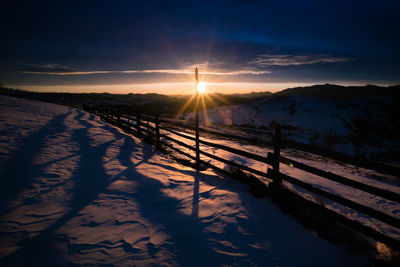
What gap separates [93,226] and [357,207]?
14.6 feet

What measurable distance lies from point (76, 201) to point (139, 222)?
1.62 m

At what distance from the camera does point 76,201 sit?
3.88 metres

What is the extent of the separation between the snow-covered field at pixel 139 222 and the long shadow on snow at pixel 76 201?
0.01 m

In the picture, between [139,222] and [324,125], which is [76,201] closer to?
[139,222]

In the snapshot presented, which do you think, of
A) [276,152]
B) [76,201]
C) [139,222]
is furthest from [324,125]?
[76,201]

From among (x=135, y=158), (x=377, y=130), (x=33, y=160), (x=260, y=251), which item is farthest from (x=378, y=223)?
(x=377, y=130)

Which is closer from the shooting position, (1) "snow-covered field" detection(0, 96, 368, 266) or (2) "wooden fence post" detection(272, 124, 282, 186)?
(1) "snow-covered field" detection(0, 96, 368, 266)

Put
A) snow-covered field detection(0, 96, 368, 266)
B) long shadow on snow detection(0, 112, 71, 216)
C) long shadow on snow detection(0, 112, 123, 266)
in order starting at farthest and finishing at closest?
long shadow on snow detection(0, 112, 71, 216) → snow-covered field detection(0, 96, 368, 266) → long shadow on snow detection(0, 112, 123, 266)

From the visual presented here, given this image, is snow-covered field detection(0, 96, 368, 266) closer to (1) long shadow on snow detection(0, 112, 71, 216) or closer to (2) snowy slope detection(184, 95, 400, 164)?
(1) long shadow on snow detection(0, 112, 71, 216)

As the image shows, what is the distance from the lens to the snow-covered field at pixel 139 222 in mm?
2662

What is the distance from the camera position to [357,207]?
9.65ft

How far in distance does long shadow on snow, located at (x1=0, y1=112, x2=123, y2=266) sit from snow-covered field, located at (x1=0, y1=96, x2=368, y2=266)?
1 cm

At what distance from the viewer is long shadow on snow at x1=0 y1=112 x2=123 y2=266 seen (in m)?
2.44

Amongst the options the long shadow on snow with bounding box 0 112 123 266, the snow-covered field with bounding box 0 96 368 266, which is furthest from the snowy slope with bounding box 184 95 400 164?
the long shadow on snow with bounding box 0 112 123 266
